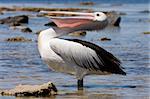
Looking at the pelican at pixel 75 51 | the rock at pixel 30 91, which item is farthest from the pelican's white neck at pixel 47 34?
the rock at pixel 30 91

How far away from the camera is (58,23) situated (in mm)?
12352

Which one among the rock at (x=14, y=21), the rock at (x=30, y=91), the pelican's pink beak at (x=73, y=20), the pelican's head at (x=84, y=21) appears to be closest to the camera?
the rock at (x=30, y=91)

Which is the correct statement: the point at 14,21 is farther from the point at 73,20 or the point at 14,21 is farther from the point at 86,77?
the point at 73,20

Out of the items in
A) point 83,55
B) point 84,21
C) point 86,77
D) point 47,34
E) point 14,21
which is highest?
point 84,21

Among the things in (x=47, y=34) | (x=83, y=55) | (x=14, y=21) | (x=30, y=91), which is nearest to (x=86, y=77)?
(x=83, y=55)


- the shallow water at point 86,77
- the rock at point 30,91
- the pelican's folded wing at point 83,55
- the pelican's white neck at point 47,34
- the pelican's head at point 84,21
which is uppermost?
the pelican's head at point 84,21

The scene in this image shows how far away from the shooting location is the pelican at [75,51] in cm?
1212

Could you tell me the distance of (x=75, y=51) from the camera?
12117 millimetres

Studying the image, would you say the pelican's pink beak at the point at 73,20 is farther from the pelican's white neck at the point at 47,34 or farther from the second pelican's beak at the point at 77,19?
the pelican's white neck at the point at 47,34

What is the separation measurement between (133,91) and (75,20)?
1704 mm

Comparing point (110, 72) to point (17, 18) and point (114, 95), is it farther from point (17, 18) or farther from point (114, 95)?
point (17, 18)

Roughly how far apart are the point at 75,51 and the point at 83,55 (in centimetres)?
17

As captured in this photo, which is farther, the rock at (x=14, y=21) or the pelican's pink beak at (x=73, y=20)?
the rock at (x=14, y=21)

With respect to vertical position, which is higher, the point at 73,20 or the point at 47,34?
the point at 73,20
